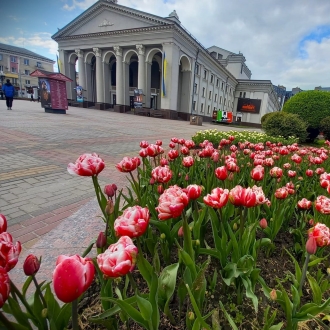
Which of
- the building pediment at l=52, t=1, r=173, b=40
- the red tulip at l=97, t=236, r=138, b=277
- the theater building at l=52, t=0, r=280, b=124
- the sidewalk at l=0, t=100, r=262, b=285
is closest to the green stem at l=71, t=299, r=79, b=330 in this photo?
the red tulip at l=97, t=236, r=138, b=277

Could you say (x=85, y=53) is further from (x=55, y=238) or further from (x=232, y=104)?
(x=55, y=238)

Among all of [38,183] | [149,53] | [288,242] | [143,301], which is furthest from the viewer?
[149,53]

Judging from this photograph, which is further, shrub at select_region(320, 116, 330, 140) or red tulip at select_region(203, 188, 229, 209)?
shrub at select_region(320, 116, 330, 140)

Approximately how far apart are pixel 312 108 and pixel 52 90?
58.9 feet

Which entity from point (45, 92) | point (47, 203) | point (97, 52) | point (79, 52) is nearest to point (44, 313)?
point (47, 203)

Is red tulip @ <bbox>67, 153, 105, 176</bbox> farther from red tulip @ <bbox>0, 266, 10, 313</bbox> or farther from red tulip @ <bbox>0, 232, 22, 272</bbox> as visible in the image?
red tulip @ <bbox>0, 266, 10, 313</bbox>

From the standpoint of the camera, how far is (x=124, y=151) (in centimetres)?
659

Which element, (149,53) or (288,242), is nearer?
(288,242)

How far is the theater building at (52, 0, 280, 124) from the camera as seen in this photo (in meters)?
27.8

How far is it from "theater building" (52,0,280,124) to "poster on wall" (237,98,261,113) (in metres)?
13.8

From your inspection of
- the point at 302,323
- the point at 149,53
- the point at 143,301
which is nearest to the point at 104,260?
the point at 143,301

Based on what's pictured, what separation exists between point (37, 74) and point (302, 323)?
20.7m

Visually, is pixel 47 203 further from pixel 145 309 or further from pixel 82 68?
pixel 82 68

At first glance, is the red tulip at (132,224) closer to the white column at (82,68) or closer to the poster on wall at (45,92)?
the poster on wall at (45,92)
